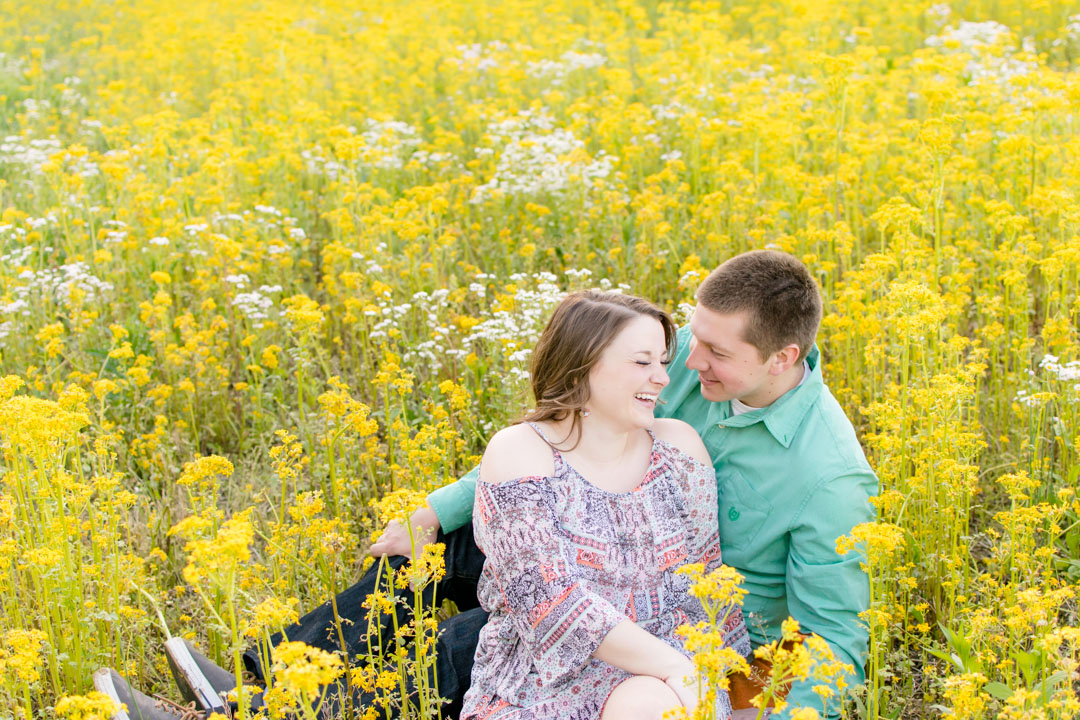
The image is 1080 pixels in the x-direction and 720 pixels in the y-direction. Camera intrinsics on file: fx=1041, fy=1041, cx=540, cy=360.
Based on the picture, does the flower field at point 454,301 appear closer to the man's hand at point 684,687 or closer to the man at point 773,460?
the man at point 773,460

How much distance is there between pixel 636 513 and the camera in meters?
2.84

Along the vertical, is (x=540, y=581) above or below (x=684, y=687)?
above

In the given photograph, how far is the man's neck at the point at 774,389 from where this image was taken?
3062mm

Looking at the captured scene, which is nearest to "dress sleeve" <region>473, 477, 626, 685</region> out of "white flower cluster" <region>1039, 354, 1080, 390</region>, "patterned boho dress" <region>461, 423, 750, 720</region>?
"patterned boho dress" <region>461, 423, 750, 720</region>

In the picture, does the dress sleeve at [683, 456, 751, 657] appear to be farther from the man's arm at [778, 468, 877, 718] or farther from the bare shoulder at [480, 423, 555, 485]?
the bare shoulder at [480, 423, 555, 485]

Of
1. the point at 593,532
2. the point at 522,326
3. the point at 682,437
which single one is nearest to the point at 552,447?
the point at 593,532

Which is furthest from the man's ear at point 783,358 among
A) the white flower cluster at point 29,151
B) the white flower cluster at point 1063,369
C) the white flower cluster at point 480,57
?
the white flower cluster at point 480,57

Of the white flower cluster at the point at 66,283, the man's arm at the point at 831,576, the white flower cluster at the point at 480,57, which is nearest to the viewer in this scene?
the man's arm at the point at 831,576

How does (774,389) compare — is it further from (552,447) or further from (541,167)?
(541,167)

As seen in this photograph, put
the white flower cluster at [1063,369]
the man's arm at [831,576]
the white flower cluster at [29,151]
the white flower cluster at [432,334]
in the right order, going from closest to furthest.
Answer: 1. the man's arm at [831,576]
2. the white flower cluster at [1063,369]
3. the white flower cluster at [432,334]
4. the white flower cluster at [29,151]

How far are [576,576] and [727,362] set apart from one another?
2.62 ft

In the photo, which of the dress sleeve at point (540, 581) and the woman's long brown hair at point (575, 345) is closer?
the dress sleeve at point (540, 581)

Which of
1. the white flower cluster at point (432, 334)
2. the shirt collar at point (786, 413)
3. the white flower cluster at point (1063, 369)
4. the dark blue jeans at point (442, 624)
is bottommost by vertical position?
the dark blue jeans at point (442, 624)

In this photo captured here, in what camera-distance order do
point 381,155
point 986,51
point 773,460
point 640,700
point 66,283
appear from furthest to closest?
1. point 986,51
2. point 381,155
3. point 66,283
4. point 773,460
5. point 640,700
